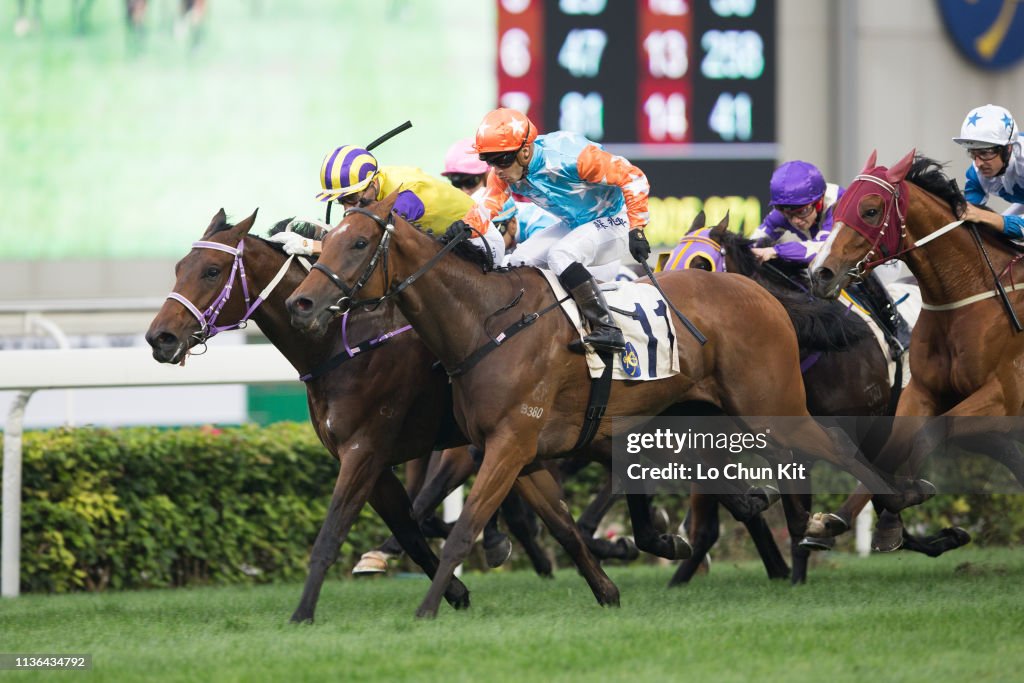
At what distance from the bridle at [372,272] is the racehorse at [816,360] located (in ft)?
5.19

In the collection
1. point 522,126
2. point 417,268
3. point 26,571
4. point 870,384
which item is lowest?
point 26,571

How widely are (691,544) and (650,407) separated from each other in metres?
1.12

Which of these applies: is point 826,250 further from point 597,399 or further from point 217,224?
point 217,224

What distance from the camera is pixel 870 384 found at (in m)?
6.24

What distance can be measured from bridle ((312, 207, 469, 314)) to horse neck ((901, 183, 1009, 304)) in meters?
1.61

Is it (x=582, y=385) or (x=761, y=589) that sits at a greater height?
(x=582, y=385)

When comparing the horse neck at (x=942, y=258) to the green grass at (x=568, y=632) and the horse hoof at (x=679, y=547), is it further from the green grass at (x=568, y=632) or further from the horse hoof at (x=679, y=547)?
the horse hoof at (x=679, y=547)

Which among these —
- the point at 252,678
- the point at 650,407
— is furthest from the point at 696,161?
the point at 252,678

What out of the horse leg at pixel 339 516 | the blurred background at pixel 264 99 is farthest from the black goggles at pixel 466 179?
the blurred background at pixel 264 99

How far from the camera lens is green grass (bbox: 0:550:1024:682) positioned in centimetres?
396

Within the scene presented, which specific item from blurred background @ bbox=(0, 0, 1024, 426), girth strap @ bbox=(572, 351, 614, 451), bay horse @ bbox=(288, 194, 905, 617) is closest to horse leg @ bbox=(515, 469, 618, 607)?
bay horse @ bbox=(288, 194, 905, 617)

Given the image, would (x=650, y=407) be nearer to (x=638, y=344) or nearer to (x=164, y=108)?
(x=638, y=344)

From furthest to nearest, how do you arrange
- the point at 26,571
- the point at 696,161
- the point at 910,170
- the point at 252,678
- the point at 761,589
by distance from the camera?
the point at 696,161, the point at 26,571, the point at 761,589, the point at 910,170, the point at 252,678

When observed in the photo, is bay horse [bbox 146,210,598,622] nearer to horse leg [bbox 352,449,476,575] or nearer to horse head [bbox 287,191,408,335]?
horse leg [bbox 352,449,476,575]
